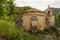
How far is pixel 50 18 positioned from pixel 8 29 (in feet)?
50.1

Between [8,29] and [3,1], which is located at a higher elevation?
[3,1]

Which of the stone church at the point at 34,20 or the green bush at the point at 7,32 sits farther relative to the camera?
the stone church at the point at 34,20

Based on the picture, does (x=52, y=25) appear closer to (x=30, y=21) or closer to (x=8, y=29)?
(x=30, y=21)

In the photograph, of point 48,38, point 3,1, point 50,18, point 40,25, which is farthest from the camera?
point 50,18

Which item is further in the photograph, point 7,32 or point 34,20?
point 34,20

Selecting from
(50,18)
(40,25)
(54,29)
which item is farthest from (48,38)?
(50,18)

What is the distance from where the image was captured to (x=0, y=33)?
16188 millimetres

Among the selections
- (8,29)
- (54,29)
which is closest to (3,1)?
(54,29)

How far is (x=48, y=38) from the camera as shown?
80.0ft

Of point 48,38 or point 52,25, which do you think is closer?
point 48,38

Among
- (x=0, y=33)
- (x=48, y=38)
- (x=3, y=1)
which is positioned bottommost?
(x=48, y=38)

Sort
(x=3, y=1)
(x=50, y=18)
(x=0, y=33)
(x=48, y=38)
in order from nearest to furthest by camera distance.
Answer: (x=0, y=33)
(x=48, y=38)
(x=3, y=1)
(x=50, y=18)

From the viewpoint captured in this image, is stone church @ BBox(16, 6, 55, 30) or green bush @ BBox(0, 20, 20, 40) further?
stone church @ BBox(16, 6, 55, 30)

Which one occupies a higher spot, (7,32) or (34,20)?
(7,32)
